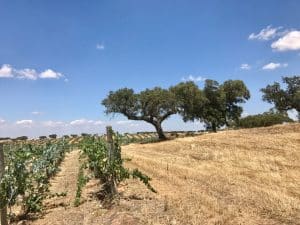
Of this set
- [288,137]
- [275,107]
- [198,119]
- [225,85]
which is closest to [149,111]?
[198,119]

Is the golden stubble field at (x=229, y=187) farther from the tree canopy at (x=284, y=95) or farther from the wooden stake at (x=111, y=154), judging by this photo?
the tree canopy at (x=284, y=95)

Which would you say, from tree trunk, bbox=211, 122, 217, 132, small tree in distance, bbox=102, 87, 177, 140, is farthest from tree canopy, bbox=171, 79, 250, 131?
small tree in distance, bbox=102, 87, 177, 140

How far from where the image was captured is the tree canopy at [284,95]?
167 feet

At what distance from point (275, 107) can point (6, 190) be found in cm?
4590

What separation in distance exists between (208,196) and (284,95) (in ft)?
141

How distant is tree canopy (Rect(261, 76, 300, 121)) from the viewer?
50906 millimetres

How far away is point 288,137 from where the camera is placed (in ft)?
77.9

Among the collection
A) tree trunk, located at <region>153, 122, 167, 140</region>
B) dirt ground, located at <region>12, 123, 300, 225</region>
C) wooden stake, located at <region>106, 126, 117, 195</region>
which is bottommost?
dirt ground, located at <region>12, 123, 300, 225</region>

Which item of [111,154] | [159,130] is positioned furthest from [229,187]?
[159,130]

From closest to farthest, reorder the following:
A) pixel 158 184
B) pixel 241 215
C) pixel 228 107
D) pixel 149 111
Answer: pixel 241 215
pixel 158 184
pixel 149 111
pixel 228 107

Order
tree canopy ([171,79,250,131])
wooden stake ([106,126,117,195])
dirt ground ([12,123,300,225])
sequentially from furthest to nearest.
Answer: tree canopy ([171,79,250,131]) → wooden stake ([106,126,117,195]) → dirt ground ([12,123,300,225])

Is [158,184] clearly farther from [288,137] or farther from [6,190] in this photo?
[288,137]

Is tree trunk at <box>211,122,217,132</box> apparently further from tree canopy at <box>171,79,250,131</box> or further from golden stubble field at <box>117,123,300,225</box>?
golden stubble field at <box>117,123,300,225</box>

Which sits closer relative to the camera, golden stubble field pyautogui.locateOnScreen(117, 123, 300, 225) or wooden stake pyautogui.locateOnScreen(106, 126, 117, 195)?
golden stubble field pyautogui.locateOnScreen(117, 123, 300, 225)
